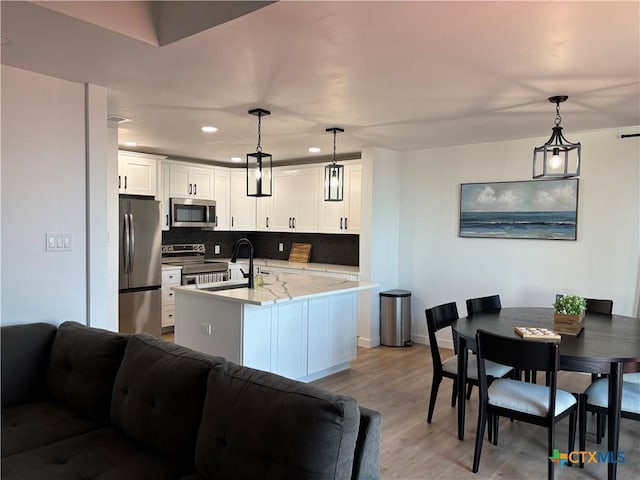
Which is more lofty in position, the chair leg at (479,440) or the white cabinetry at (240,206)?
the white cabinetry at (240,206)

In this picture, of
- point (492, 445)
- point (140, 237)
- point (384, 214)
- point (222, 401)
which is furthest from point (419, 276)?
point (222, 401)

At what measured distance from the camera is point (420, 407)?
3795 millimetres

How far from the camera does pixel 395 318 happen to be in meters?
5.62

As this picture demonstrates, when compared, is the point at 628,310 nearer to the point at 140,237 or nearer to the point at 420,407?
the point at 420,407

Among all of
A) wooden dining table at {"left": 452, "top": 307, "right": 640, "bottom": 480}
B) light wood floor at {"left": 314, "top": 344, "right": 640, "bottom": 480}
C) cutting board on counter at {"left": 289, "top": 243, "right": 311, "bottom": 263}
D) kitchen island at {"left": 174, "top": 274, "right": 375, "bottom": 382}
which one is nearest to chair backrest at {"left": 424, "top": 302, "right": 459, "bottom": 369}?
wooden dining table at {"left": 452, "top": 307, "right": 640, "bottom": 480}

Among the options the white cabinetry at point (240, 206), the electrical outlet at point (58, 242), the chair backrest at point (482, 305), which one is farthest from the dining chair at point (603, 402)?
the white cabinetry at point (240, 206)

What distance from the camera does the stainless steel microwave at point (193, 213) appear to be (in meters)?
6.36

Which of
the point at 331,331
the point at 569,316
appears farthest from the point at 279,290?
the point at 569,316

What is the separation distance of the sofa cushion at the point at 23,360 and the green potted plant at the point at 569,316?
323 centimetres

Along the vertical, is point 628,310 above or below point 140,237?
below

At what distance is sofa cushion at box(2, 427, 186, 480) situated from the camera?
1.81 metres

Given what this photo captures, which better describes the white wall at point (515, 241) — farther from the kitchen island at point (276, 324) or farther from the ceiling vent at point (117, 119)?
the ceiling vent at point (117, 119)

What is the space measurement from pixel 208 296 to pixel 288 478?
2482 millimetres

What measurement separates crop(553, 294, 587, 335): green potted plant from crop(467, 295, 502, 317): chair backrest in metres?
0.70
